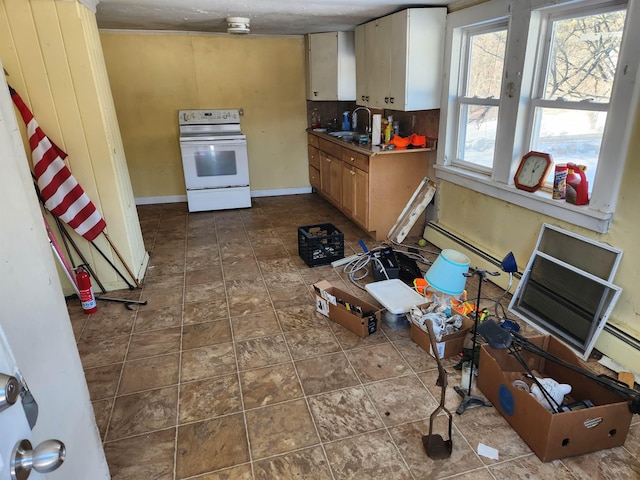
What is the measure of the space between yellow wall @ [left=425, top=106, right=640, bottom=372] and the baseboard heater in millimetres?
22

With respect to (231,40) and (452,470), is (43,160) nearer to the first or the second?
(452,470)

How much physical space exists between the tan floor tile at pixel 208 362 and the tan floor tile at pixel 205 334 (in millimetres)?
53

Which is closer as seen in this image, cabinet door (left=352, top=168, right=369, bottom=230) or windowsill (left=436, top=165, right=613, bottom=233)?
windowsill (left=436, top=165, right=613, bottom=233)

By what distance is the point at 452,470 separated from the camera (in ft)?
5.43

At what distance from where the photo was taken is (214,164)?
5.07 m

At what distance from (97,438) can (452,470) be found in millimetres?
1359

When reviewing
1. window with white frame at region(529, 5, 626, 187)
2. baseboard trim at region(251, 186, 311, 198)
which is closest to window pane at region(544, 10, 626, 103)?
window with white frame at region(529, 5, 626, 187)

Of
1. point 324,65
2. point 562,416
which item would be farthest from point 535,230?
point 324,65

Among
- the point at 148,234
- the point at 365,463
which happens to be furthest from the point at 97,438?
the point at 148,234

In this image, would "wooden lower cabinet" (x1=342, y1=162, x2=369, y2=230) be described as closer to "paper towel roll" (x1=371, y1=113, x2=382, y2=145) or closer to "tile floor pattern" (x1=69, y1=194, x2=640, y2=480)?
"paper towel roll" (x1=371, y1=113, x2=382, y2=145)

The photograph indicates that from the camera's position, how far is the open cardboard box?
7.48ft

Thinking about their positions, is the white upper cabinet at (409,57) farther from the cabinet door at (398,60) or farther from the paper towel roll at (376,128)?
the paper towel roll at (376,128)

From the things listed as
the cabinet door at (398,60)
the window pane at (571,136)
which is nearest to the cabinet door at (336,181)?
the cabinet door at (398,60)

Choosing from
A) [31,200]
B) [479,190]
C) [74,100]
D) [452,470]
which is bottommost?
[452,470]
